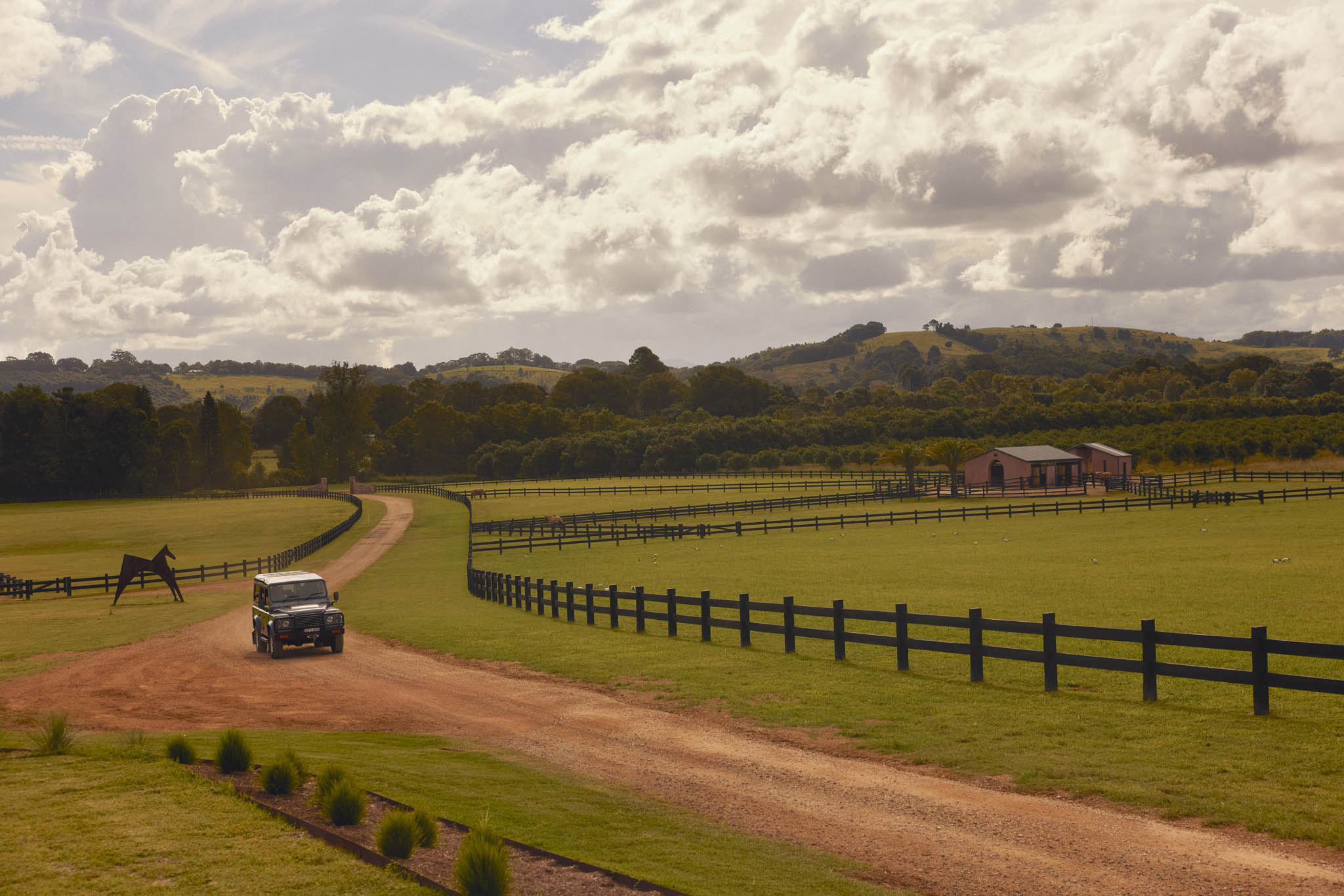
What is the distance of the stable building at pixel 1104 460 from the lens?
91688 millimetres

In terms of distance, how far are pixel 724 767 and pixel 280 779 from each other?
520 cm

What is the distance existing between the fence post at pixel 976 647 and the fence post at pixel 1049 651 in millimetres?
988

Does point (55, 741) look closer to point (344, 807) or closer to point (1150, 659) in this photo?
point (344, 807)

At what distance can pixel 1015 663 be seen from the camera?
1752cm

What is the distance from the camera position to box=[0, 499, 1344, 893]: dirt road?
844cm

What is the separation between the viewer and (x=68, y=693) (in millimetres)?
18266

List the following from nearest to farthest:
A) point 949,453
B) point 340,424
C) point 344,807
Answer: point 344,807 → point 949,453 → point 340,424

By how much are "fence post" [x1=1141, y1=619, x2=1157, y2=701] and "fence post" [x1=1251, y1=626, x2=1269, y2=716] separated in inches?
47.1

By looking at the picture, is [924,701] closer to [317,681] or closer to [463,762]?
[463,762]

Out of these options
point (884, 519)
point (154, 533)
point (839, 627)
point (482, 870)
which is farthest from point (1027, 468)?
point (482, 870)

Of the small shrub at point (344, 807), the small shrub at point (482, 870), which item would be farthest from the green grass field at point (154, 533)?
the small shrub at point (482, 870)

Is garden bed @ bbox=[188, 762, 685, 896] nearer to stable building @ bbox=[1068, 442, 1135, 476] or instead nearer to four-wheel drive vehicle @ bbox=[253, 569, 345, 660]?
four-wheel drive vehicle @ bbox=[253, 569, 345, 660]

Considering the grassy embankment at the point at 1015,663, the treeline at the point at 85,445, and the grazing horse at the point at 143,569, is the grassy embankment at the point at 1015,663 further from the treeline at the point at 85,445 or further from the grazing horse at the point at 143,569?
the treeline at the point at 85,445

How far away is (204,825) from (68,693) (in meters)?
12.1
